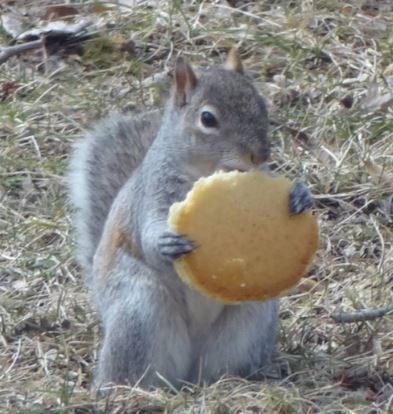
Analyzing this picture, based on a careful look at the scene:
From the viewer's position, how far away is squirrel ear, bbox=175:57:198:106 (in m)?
3.39

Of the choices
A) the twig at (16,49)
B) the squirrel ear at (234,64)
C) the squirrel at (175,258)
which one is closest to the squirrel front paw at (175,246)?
the squirrel at (175,258)

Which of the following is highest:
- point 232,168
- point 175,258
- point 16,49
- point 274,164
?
point 232,168

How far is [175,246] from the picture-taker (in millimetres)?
3150

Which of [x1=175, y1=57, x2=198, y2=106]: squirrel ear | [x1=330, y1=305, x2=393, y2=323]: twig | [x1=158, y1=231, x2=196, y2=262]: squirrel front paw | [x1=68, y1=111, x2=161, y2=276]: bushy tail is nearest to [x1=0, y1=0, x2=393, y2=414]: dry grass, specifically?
[x1=330, y1=305, x2=393, y2=323]: twig

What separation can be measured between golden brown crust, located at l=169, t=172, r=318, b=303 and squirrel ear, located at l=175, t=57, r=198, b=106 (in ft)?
1.03

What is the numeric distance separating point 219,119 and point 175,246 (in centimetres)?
31

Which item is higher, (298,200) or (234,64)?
(234,64)

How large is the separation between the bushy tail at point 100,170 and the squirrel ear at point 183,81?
1.50ft

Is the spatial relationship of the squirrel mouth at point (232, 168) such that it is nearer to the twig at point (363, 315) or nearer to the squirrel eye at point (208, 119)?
the squirrel eye at point (208, 119)

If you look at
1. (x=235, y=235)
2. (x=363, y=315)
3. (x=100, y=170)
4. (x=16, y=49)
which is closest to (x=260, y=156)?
(x=235, y=235)

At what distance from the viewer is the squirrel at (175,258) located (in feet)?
10.6

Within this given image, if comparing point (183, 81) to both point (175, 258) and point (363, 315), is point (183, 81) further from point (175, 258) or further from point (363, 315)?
point (363, 315)

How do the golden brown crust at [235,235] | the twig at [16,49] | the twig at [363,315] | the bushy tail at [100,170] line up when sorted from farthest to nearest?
1. the twig at [16,49]
2. the bushy tail at [100,170]
3. the twig at [363,315]
4. the golden brown crust at [235,235]

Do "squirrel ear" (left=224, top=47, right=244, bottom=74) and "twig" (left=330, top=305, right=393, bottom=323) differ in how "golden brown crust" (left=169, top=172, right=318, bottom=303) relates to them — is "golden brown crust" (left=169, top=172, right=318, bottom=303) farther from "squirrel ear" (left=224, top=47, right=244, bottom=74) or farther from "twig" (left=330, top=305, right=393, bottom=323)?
"twig" (left=330, top=305, right=393, bottom=323)
